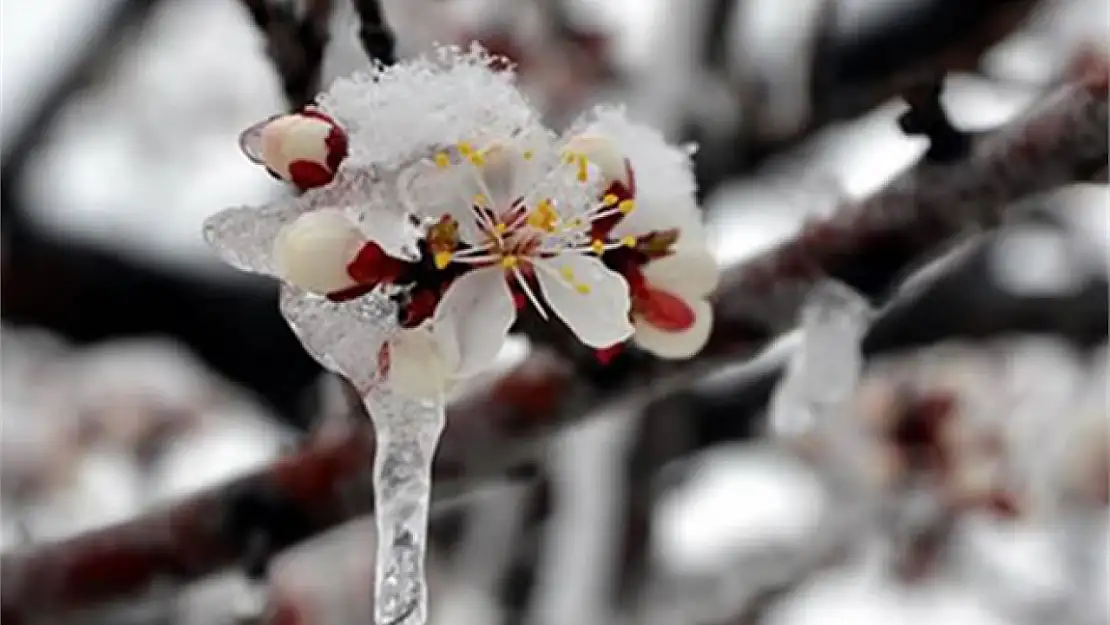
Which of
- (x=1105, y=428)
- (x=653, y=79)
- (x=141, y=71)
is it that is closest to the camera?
(x=653, y=79)

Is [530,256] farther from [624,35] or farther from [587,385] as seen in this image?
[624,35]

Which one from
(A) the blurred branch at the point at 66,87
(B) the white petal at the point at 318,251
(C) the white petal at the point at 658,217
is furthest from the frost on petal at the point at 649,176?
(A) the blurred branch at the point at 66,87

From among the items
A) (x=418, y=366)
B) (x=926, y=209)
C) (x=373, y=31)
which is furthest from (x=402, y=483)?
(x=926, y=209)

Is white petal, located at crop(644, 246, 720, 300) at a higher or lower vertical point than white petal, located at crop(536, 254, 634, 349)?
higher

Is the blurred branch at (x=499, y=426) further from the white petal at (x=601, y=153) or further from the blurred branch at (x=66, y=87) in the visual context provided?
the blurred branch at (x=66, y=87)

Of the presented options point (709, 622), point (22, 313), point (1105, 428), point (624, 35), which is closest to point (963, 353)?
point (1105, 428)

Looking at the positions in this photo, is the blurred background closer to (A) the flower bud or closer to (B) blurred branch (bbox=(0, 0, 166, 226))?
(B) blurred branch (bbox=(0, 0, 166, 226))

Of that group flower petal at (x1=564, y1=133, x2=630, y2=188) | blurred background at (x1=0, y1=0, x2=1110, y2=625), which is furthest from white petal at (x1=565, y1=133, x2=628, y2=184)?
blurred background at (x1=0, y1=0, x2=1110, y2=625)
